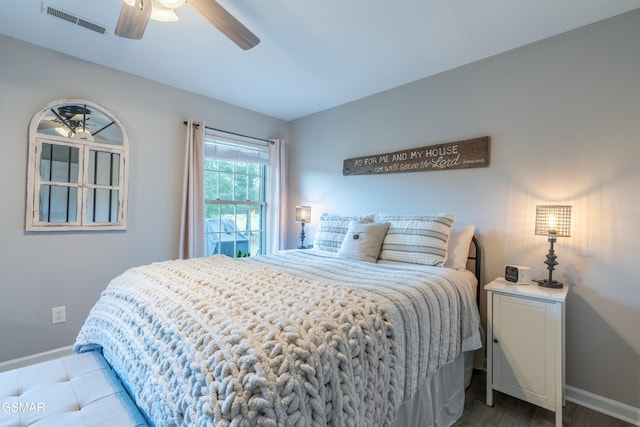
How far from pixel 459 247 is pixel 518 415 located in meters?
1.09

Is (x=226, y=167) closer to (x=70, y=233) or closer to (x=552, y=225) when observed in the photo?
(x=70, y=233)

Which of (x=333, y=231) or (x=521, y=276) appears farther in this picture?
(x=333, y=231)

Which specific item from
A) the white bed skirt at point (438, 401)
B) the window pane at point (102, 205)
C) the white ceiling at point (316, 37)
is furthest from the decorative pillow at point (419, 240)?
the window pane at point (102, 205)

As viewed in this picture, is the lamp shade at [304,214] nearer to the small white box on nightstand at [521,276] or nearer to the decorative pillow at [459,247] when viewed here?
the decorative pillow at [459,247]

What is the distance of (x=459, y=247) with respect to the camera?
2238 millimetres

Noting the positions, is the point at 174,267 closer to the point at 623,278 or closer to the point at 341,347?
the point at 341,347

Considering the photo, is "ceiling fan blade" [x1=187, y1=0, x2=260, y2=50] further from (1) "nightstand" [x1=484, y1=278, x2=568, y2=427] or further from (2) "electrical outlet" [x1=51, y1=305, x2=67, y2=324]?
(2) "electrical outlet" [x1=51, y1=305, x2=67, y2=324]

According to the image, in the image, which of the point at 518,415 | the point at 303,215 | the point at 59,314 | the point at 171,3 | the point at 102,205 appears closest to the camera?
the point at 171,3

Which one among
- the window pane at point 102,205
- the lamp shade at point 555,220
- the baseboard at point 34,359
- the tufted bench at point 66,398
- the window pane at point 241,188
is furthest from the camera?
the window pane at point 241,188

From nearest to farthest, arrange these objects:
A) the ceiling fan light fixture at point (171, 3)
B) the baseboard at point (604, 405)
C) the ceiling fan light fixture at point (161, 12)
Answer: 1. the ceiling fan light fixture at point (171, 3)
2. the ceiling fan light fixture at point (161, 12)
3. the baseboard at point (604, 405)

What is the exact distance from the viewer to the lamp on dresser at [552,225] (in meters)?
1.87

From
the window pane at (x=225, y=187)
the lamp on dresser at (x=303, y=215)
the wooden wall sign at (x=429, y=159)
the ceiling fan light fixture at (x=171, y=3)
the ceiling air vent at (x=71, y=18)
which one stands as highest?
the ceiling air vent at (x=71, y=18)

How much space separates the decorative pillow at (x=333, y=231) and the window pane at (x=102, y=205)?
1940 millimetres

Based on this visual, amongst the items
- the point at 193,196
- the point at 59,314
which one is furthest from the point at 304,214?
the point at 59,314
